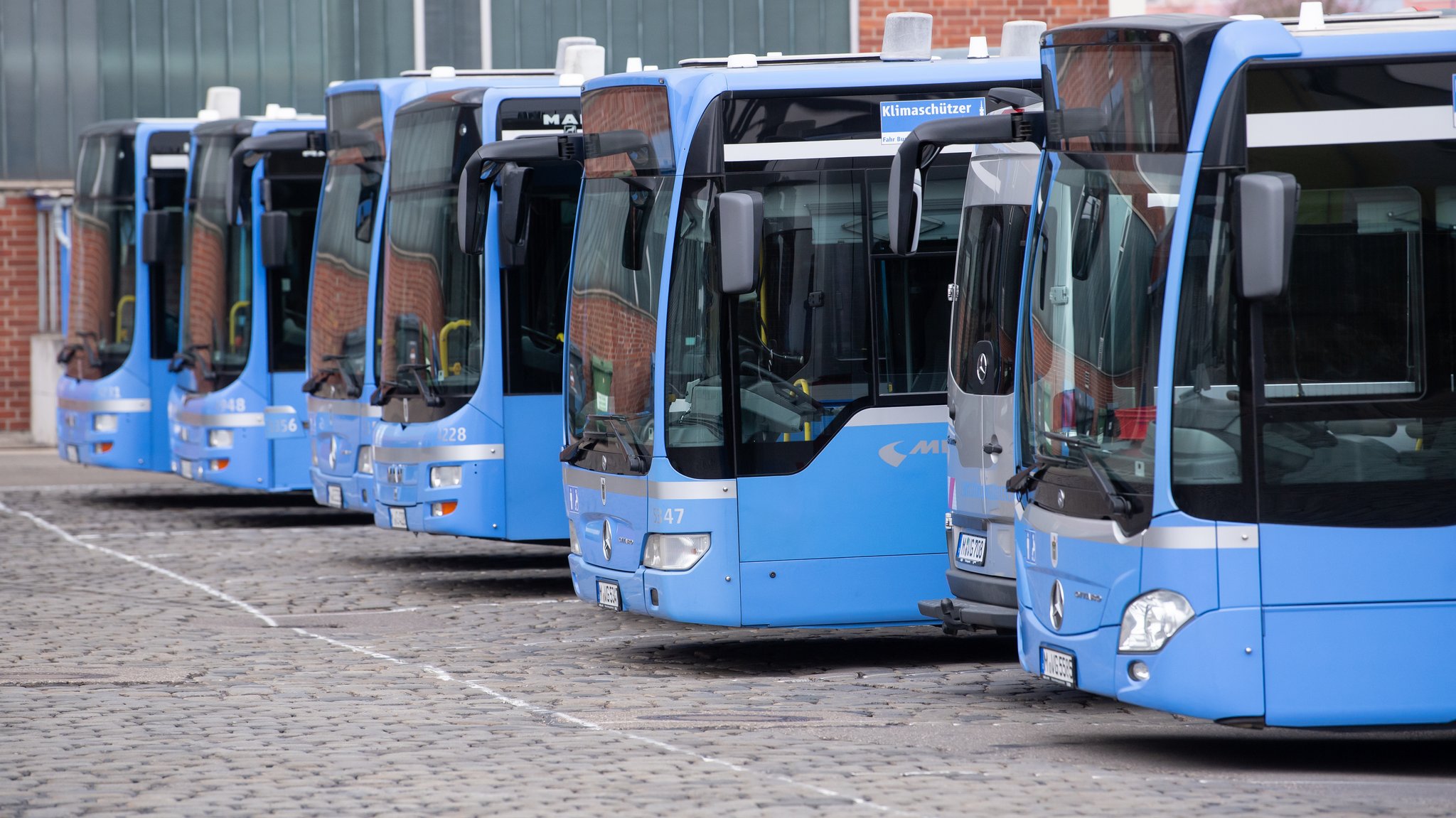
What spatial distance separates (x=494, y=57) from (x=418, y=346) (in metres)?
13.7

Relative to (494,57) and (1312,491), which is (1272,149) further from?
(494,57)

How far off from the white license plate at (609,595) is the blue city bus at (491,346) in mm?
2724

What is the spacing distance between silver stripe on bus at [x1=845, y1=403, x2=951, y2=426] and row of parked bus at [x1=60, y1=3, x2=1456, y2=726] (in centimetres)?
3

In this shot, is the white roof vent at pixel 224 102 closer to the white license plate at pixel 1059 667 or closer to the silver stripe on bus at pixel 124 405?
the silver stripe on bus at pixel 124 405

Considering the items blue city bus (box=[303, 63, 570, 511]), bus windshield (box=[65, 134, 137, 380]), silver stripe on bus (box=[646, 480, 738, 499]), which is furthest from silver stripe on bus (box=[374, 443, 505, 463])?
Answer: bus windshield (box=[65, 134, 137, 380])

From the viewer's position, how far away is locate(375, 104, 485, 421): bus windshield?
14.2 metres

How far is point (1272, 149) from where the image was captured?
7945 millimetres

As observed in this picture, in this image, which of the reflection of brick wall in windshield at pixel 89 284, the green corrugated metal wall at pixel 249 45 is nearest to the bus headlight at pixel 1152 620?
the reflection of brick wall in windshield at pixel 89 284

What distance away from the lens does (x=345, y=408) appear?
16.3 meters

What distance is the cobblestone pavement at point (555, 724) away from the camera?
7.77m

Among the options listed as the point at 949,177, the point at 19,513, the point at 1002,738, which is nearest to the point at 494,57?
the point at 19,513

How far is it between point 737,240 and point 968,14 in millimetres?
18679

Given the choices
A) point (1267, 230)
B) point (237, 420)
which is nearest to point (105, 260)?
point (237, 420)

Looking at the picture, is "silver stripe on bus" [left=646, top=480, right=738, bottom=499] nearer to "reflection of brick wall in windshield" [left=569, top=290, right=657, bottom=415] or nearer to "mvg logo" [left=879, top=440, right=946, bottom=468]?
"reflection of brick wall in windshield" [left=569, top=290, right=657, bottom=415]
